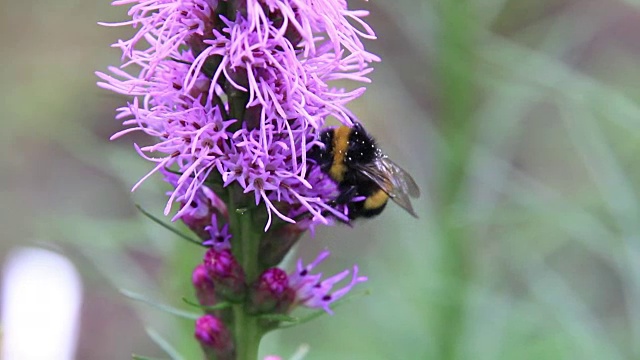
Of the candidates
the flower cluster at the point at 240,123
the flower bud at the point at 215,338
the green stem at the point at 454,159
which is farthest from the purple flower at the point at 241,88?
the green stem at the point at 454,159

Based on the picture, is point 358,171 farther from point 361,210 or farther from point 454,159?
point 454,159

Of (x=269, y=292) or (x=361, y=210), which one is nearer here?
(x=269, y=292)

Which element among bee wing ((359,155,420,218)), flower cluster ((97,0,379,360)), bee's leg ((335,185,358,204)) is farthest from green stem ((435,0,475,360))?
flower cluster ((97,0,379,360))

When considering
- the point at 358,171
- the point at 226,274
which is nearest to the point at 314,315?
the point at 226,274

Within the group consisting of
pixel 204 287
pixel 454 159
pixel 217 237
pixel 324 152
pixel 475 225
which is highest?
pixel 324 152

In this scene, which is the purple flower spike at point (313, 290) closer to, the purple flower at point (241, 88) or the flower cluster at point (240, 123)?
the flower cluster at point (240, 123)

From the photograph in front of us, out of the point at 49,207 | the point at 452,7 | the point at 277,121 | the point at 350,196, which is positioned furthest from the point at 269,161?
the point at 49,207

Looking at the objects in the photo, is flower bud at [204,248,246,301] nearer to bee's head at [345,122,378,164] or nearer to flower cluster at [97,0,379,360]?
flower cluster at [97,0,379,360]
